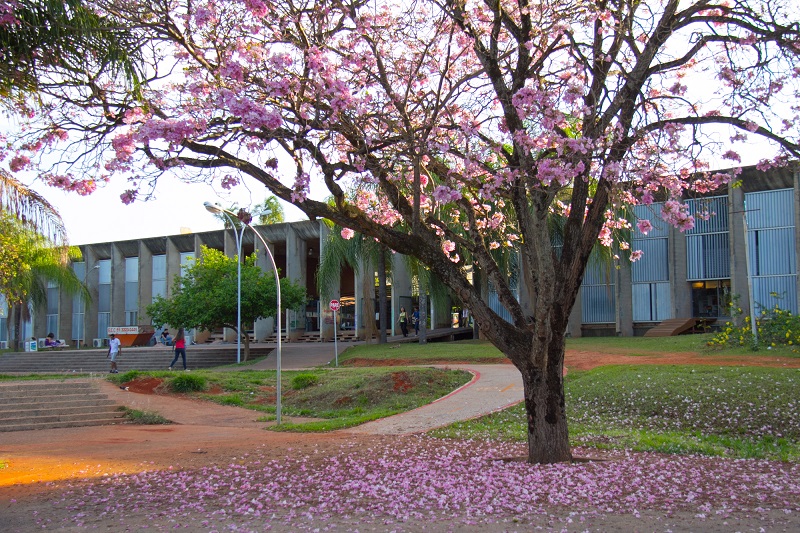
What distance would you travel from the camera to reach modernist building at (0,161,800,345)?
2972 centimetres

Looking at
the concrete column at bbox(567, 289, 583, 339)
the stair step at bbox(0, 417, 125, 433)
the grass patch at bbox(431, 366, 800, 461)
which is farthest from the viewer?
the concrete column at bbox(567, 289, 583, 339)

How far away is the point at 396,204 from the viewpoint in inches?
334

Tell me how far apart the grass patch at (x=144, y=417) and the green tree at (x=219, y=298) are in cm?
1420

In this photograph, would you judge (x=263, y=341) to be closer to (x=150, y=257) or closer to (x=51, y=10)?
(x=150, y=257)

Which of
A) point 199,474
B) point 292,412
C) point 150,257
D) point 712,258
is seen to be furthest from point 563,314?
point 150,257

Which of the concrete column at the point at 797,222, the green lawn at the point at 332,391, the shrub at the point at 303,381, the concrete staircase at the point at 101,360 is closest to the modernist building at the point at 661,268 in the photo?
the concrete column at the point at 797,222

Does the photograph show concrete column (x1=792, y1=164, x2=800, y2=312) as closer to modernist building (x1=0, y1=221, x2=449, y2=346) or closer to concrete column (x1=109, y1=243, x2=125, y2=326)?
modernist building (x1=0, y1=221, x2=449, y2=346)

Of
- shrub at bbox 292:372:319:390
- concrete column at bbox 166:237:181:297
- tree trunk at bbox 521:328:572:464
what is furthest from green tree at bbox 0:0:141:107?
concrete column at bbox 166:237:181:297

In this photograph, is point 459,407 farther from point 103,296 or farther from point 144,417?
point 103,296

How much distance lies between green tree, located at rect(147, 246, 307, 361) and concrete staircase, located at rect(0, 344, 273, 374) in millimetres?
1748

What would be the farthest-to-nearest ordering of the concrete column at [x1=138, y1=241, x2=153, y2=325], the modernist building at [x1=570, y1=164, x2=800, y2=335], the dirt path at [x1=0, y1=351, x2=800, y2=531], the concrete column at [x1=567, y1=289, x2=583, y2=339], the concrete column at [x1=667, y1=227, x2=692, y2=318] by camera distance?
1. the concrete column at [x1=138, y1=241, x2=153, y2=325]
2. the concrete column at [x1=567, y1=289, x2=583, y2=339]
3. the concrete column at [x1=667, y1=227, x2=692, y2=318]
4. the modernist building at [x1=570, y1=164, x2=800, y2=335]
5. the dirt path at [x1=0, y1=351, x2=800, y2=531]

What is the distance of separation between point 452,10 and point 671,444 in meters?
6.43

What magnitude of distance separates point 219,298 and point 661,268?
68.4ft

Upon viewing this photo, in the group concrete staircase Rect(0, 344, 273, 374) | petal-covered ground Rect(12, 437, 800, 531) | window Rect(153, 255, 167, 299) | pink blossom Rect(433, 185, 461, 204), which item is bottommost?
concrete staircase Rect(0, 344, 273, 374)
